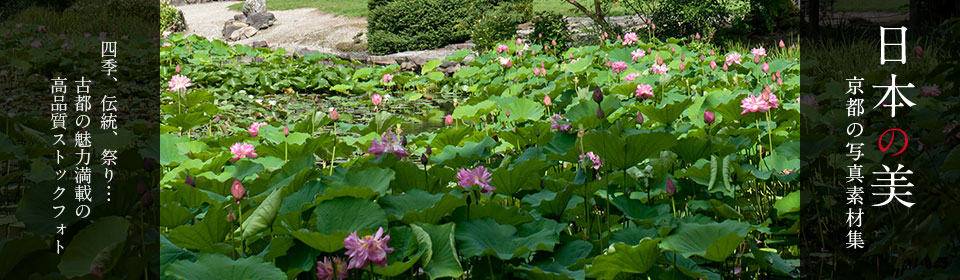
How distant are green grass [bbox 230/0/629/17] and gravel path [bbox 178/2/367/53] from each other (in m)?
0.37

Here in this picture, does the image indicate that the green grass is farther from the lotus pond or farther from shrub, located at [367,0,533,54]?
the lotus pond

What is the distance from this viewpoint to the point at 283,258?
1.48 metres

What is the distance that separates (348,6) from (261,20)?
2.18 meters

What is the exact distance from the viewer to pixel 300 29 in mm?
13977

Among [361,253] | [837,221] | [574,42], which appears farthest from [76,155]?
[574,42]

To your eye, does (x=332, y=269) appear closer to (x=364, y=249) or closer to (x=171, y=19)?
(x=364, y=249)

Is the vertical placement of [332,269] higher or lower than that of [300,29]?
lower

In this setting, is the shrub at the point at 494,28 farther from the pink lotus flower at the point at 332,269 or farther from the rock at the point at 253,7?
the rock at the point at 253,7

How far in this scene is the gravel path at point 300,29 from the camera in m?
12.5

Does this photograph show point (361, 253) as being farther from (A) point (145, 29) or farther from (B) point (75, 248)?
(A) point (145, 29)

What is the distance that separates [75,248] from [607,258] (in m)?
0.97

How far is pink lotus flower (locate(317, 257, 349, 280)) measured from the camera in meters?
1.42

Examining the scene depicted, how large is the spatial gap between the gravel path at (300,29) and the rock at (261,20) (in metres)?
0.13

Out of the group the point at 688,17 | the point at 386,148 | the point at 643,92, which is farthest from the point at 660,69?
the point at 688,17
